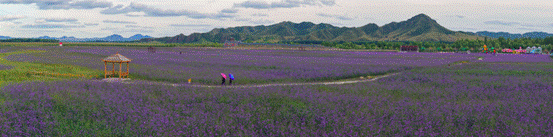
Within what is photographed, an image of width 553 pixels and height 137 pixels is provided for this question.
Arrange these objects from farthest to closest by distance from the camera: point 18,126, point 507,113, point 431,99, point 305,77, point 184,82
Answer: point 305,77 < point 184,82 < point 431,99 < point 507,113 < point 18,126

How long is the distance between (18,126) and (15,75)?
17290mm

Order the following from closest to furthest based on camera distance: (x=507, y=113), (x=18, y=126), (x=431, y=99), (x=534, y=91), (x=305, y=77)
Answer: (x=18, y=126)
(x=507, y=113)
(x=431, y=99)
(x=534, y=91)
(x=305, y=77)

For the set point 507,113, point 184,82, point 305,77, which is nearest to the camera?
point 507,113

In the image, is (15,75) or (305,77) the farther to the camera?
(305,77)

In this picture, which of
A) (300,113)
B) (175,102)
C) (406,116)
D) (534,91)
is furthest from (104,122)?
(534,91)

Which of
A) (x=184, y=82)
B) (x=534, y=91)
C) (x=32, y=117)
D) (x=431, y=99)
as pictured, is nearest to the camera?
(x=32, y=117)

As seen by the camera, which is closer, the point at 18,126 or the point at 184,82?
the point at 18,126

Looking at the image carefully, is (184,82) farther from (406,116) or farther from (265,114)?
(406,116)

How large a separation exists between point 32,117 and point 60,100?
201 cm

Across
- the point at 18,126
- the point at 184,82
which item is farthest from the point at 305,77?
the point at 18,126

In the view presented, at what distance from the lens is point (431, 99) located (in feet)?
42.7

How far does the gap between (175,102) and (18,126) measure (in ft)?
14.0

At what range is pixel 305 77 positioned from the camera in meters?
24.5

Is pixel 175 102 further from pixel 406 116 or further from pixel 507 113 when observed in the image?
pixel 507 113
